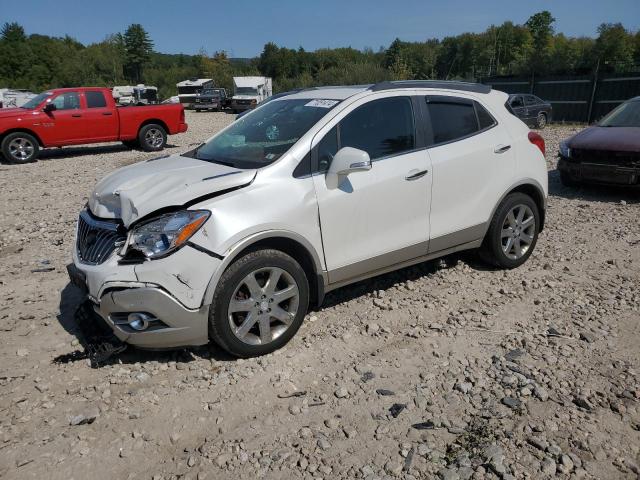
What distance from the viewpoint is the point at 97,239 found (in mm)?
3562

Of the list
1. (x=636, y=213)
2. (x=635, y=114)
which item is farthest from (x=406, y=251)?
(x=635, y=114)

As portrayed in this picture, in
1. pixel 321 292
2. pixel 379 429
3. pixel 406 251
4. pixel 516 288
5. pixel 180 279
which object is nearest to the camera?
pixel 379 429

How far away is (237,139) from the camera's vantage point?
442cm

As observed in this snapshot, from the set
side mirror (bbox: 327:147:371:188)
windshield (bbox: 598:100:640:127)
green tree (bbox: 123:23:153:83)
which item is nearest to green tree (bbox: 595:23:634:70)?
windshield (bbox: 598:100:640:127)

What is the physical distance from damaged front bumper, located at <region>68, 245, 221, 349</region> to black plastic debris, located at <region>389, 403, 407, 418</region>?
1.29 m

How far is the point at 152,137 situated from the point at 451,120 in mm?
12180

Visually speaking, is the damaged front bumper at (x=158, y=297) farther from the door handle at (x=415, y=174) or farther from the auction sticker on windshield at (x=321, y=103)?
the door handle at (x=415, y=174)

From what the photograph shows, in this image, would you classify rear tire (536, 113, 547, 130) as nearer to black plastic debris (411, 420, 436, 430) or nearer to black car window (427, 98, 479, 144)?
black car window (427, 98, 479, 144)

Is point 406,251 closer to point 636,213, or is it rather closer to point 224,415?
point 224,415

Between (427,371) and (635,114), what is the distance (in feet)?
24.6

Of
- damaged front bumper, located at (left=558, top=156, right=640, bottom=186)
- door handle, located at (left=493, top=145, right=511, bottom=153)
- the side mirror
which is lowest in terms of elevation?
damaged front bumper, located at (left=558, top=156, right=640, bottom=186)

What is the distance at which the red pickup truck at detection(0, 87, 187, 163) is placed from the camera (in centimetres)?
1278

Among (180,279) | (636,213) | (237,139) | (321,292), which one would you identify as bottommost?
(636,213)

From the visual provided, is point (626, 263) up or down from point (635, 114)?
down
